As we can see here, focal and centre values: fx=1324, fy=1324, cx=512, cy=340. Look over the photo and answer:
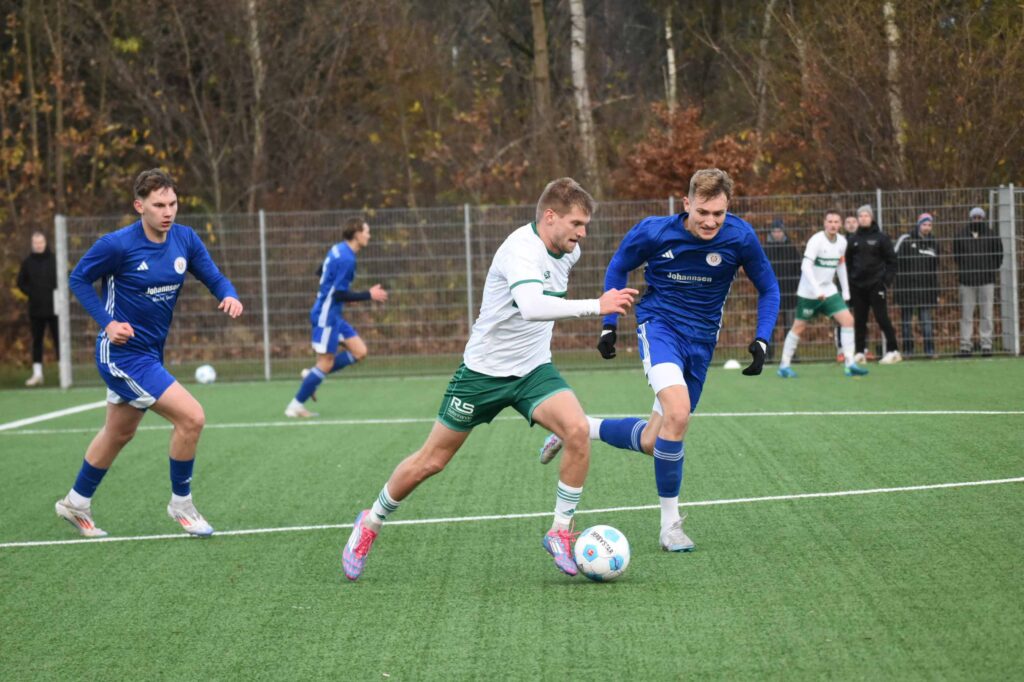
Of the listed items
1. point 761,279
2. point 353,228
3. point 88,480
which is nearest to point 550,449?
point 761,279

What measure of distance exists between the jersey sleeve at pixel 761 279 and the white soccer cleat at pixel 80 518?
12.8 feet

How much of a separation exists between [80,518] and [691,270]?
12.3 ft

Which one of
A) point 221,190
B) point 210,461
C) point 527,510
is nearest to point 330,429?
point 210,461

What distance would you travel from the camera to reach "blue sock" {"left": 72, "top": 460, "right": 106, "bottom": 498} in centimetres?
765

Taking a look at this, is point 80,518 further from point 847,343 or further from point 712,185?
point 847,343

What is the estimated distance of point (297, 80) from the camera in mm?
26984

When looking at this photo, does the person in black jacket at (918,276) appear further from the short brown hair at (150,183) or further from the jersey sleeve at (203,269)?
the short brown hair at (150,183)

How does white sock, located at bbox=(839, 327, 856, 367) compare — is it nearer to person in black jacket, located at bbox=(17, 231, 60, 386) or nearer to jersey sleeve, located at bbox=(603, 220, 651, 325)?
jersey sleeve, located at bbox=(603, 220, 651, 325)

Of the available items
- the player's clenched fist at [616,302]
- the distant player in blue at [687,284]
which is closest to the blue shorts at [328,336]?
the distant player in blue at [687,284]

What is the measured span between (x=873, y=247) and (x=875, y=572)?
12971 mm

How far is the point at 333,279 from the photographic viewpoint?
44.8 feet

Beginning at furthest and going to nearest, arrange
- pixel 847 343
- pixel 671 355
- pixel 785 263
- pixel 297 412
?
pixel 785 263, pixel 847 343, pixel 297 412, pixel 671 355

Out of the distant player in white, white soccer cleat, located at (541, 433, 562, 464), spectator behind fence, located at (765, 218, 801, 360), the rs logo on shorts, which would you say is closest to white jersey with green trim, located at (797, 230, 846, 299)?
the distant player in white

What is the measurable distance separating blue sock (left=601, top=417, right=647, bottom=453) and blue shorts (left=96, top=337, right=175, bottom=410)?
2474mm
